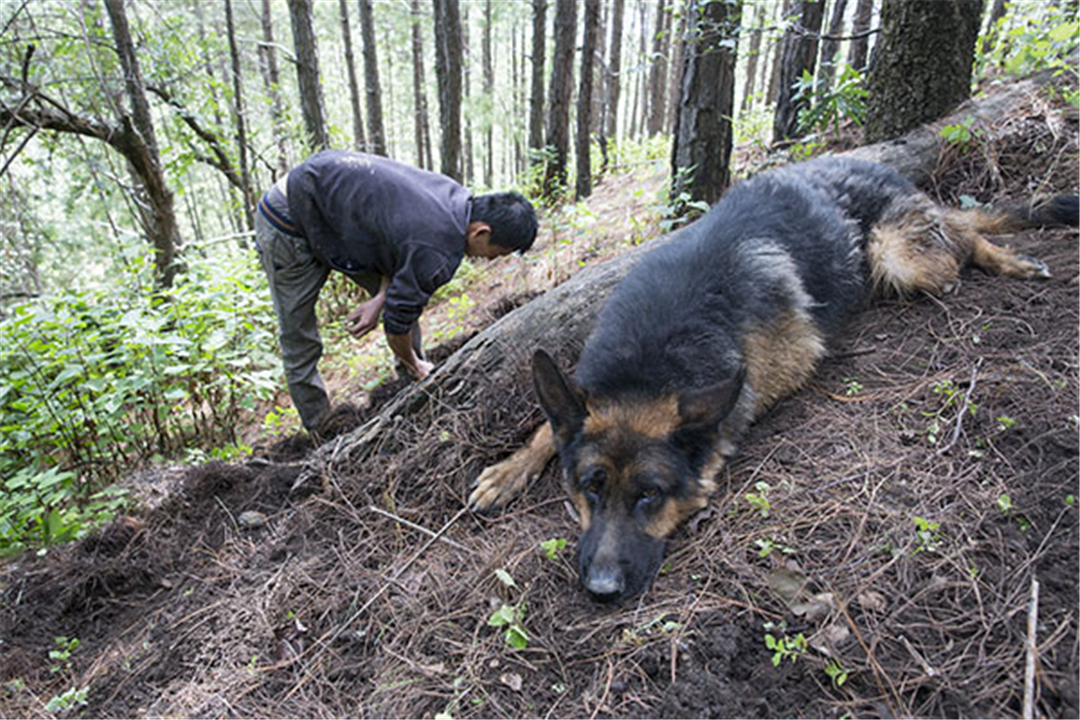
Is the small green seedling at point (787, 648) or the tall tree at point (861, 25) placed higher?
the tall tree at point (861, 25)

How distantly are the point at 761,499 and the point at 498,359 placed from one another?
2.06 meters

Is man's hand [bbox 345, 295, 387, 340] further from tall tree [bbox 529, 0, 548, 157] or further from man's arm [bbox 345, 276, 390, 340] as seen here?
tall tree [bbox 529, 0, 548, 157]

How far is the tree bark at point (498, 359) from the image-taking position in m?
3.81

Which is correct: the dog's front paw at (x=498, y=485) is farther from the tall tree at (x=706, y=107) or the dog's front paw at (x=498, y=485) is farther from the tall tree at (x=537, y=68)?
the tall tree at (x=537, y=68)

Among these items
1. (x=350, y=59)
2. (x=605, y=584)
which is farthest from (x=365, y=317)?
(x=350, y=59)

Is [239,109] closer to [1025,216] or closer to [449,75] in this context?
[449,75]

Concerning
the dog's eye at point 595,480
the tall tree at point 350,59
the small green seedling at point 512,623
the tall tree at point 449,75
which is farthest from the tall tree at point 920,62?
the tall tree at point 350,59

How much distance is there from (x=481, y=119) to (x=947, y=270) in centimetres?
1825

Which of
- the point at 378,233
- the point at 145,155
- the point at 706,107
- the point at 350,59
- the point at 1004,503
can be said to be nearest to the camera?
the point at 1004,503

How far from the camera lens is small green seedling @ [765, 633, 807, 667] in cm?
191

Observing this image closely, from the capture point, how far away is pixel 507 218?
4438 mm

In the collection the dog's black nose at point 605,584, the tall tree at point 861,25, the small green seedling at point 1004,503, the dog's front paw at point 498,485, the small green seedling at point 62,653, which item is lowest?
the small green seedling at point 62,653

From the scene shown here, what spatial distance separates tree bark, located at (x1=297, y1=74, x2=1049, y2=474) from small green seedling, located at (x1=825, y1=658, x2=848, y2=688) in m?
2.41

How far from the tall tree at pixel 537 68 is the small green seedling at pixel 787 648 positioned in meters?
10.9
